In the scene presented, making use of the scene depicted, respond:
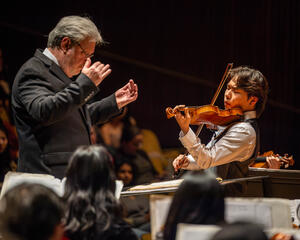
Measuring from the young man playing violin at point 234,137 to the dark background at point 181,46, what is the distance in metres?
2.21

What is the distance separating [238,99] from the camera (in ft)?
9.91

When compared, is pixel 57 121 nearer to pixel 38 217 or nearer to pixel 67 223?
pixel 67 223

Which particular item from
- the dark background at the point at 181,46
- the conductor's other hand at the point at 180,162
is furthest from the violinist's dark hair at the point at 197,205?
the dark background at the point at 181,46

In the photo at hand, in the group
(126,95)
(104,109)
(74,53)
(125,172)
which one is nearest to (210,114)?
(126,95)

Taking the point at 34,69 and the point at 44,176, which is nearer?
the point at 44,176

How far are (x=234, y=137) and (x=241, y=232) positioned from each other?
1.50m

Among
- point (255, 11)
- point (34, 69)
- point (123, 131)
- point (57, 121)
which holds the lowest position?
point (123, 131)

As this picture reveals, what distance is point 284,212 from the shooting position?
1815 mm

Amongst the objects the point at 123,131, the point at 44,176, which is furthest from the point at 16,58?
the point at 44,176

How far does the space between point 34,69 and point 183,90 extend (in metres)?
3.45

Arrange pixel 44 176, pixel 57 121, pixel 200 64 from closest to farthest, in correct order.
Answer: pixel 44 176 → pixel 57 121 → pixel 200 64

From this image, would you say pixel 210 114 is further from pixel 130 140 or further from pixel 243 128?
pixel 130 140

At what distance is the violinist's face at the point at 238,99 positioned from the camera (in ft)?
9.91

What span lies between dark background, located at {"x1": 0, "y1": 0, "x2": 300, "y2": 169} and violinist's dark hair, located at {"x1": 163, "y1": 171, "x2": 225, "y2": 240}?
3526 mm
